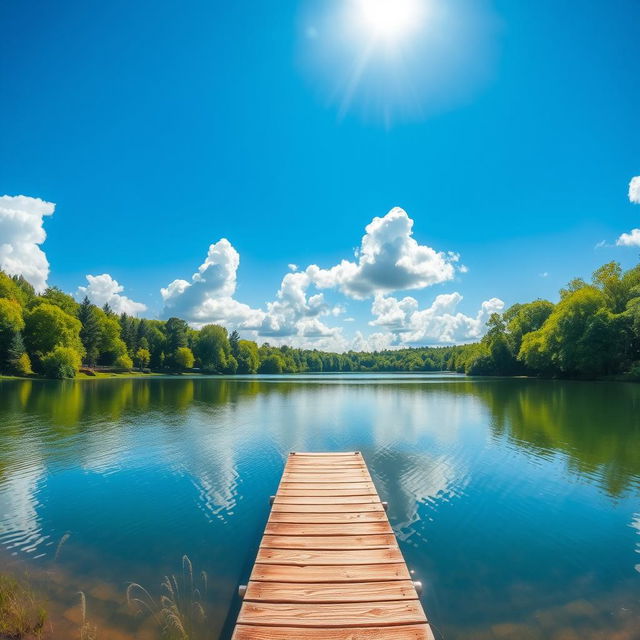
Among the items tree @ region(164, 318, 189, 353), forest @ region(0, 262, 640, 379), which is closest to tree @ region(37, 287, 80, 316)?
forest @ region(0, 262, 640, 379)

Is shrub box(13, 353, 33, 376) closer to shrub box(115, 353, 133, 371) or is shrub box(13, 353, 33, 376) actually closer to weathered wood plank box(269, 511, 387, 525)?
shrub box(115, 353, 133, 371)

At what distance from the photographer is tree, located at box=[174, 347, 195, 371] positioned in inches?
5012

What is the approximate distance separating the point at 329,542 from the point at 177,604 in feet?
9.08

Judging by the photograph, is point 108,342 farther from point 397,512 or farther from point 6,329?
point 397,512

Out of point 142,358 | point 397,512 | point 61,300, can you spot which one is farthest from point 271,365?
point 397,512

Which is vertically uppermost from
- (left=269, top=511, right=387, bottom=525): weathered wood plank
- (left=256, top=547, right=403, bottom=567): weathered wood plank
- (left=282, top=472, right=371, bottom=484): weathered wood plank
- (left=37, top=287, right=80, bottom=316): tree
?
(left=37, top=287, right=80, bottom=316): tree

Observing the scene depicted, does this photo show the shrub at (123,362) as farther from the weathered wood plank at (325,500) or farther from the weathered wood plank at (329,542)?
the weathered wood plank at (329,542)

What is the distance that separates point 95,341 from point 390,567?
113 meters

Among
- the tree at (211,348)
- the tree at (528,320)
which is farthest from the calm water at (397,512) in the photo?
the tree at (211,348)

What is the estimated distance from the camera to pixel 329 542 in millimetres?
7250

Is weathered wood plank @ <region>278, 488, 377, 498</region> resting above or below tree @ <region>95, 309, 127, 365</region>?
below

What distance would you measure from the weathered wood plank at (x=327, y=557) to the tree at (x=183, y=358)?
128 m

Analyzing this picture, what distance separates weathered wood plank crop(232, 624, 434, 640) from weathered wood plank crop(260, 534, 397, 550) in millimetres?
2040

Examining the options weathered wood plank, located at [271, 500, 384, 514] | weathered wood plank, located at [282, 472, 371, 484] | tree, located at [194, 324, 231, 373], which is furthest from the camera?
tree, located at [194, 324, 231, 373]
